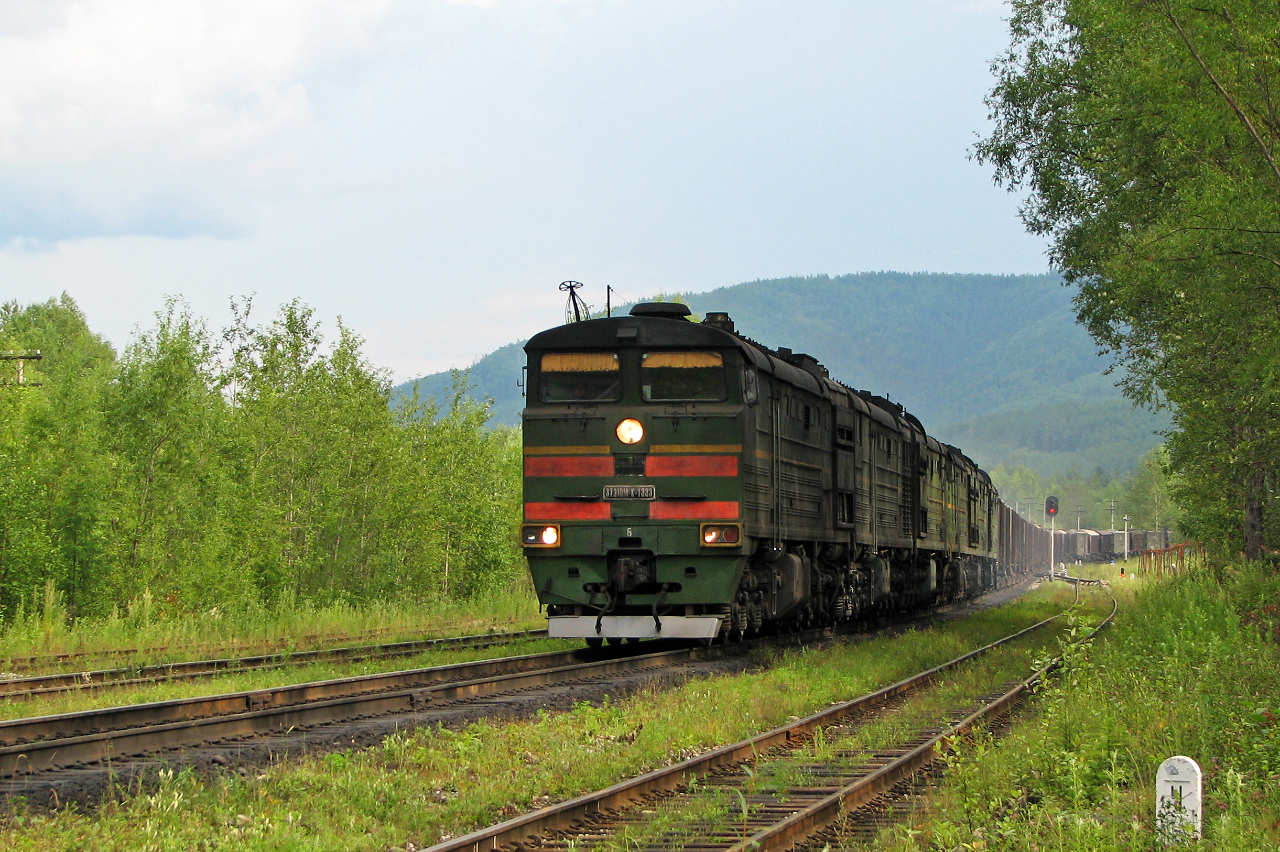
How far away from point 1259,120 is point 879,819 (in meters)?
11.6

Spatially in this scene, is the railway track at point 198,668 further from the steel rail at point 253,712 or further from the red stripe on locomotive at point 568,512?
the red stripe on locomotive at point 568,512

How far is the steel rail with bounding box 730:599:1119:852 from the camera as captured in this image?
7164 mm

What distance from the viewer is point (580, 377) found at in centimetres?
1664

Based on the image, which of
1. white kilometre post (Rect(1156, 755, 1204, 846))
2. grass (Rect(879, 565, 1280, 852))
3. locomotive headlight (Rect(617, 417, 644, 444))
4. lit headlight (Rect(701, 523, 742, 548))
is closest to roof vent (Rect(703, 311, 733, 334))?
locomotive headlight (Rect(617, 417, 644, 444))

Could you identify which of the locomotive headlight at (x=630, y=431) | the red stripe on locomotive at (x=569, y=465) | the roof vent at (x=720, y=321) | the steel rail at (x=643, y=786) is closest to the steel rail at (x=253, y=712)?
the red stripe on locomotive at (x=569, y=465)

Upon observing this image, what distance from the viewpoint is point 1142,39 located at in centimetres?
1719

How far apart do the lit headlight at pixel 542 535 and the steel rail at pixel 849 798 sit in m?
6.21

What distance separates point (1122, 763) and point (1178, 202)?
13404mm

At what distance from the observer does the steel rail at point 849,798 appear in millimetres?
7164

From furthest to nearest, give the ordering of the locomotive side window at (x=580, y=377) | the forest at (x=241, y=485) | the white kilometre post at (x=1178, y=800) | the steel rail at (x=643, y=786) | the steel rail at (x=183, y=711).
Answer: the forest at (x=241, y=485) → the locomotive side window at (x=580, y=377) → the steel rail at (x=183, y=711) → the steel rail at (x=643, y=786) → the white kilometre post at (x=1178, y=800)

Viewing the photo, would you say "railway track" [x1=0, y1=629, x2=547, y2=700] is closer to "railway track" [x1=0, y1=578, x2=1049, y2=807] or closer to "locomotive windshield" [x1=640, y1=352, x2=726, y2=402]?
"railway track" [x1=0, y1=578, x2=1049, y2=807]

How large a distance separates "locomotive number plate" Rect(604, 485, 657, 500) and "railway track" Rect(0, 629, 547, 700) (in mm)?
4242

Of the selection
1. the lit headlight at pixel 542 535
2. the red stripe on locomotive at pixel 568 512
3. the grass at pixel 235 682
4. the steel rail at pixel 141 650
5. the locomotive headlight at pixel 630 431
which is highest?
the locomotive headlight at pixel 630 431

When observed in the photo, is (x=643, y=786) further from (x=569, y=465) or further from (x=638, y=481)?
(x=569, y=465)
